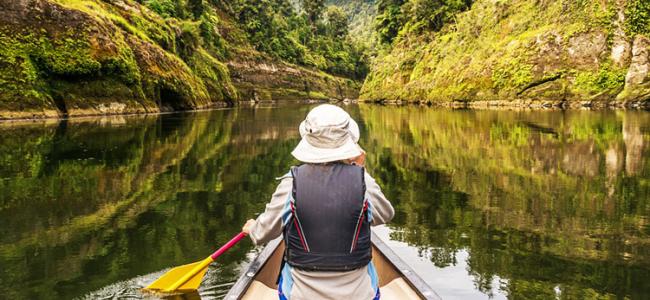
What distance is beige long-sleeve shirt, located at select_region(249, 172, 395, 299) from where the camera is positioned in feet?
10.4

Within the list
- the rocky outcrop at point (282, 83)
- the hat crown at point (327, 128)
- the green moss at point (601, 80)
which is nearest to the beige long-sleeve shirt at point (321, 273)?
the hat crown at point (327, 128)

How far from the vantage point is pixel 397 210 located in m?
9.87

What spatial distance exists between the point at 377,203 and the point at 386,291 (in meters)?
2.00

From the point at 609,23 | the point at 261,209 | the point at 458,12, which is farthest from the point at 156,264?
the point at 458,12

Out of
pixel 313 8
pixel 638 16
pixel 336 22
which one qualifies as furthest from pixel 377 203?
pixel 336 22

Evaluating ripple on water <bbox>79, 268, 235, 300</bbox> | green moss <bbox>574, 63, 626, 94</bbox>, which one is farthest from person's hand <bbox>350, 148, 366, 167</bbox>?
green moss <bbox>574, 63, 626, 94</bbox>

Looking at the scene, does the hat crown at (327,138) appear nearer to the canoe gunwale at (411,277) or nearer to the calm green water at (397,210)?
the canoe gunwale at (411,277)

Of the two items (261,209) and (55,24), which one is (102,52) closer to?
(55,24)

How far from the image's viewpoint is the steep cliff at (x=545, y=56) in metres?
41.3

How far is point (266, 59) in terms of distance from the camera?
9081 centimetres

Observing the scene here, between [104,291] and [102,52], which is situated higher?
[102,52]

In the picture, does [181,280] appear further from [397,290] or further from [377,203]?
[377,203]

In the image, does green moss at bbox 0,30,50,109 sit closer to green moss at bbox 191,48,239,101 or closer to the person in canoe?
green moss at bbox 191,48,239,101

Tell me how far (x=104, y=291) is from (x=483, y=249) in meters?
4.96
